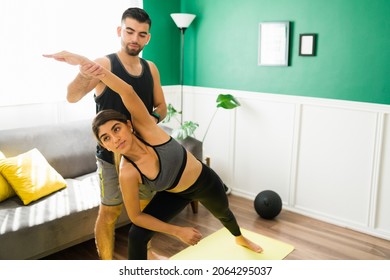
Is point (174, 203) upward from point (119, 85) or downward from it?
downward

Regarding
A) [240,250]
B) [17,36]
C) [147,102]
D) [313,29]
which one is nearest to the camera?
[147,102]

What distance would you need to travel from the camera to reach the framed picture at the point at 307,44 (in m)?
3.35

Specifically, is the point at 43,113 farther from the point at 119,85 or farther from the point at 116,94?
the point at 119,85

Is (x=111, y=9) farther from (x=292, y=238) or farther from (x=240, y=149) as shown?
(x=292, y=238)

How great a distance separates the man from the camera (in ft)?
6.66

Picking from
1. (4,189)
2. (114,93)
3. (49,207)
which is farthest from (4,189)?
(114,93)

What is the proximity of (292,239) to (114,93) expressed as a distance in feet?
5.89

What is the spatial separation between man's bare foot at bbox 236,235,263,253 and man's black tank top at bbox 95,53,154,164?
42.7 inches

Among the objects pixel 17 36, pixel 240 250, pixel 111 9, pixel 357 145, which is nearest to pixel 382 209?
pixel 357 145

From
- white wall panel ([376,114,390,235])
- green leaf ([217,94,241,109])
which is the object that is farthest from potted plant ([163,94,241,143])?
white wall panel ([376,114,390,235])

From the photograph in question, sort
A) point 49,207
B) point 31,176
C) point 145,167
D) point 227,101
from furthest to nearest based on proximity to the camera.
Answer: point 227,101 < point 31,176 < point 49,207 < point 145,167

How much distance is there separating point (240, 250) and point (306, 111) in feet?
4.31

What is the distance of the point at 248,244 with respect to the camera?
2795 millimetres

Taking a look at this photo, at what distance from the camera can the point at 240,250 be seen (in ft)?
9.36
